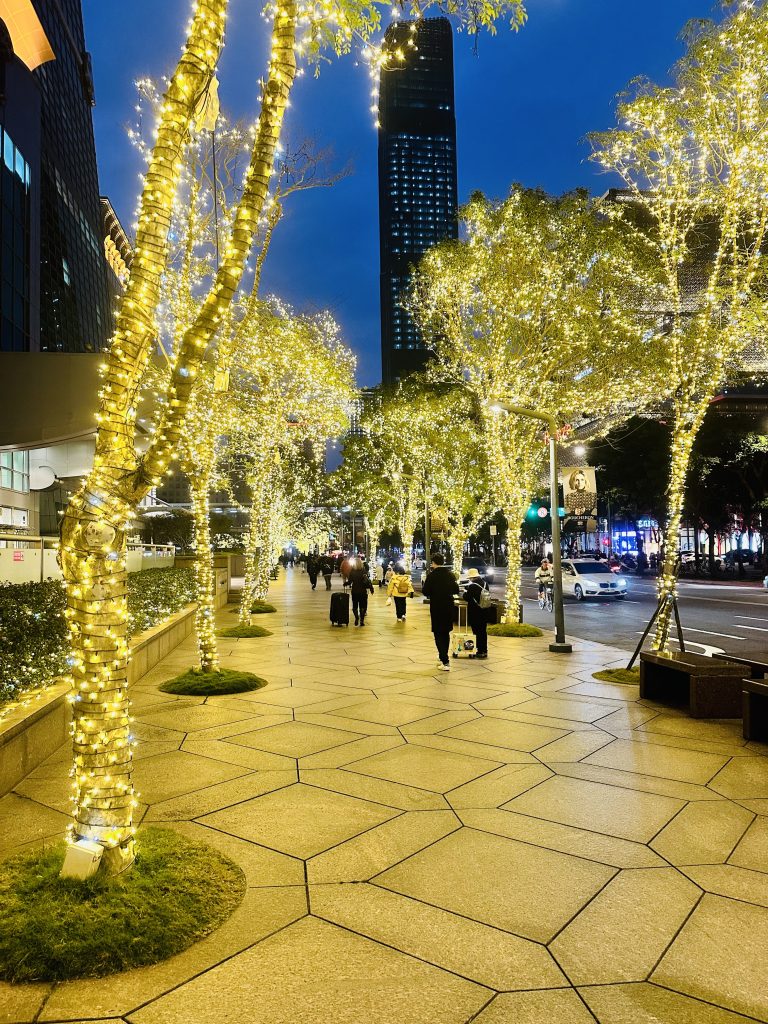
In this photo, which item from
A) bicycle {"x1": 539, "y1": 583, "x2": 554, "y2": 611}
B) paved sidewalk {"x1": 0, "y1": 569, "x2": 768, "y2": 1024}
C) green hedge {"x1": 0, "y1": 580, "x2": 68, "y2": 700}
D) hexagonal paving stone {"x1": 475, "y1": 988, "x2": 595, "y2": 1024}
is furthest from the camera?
bicycle {"x1": 539, "y1": 583, "x2": 554, "y2": 611}

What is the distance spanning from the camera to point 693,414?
30.6ft

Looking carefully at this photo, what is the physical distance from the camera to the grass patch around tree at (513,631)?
46.5ft

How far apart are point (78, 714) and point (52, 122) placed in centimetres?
5312

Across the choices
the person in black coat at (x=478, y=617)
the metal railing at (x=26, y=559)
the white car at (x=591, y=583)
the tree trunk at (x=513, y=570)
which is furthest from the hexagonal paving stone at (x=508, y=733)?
the white car at (x=591, y=583)

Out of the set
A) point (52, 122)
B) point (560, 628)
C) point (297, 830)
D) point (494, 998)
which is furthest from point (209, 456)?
point (52, 122)

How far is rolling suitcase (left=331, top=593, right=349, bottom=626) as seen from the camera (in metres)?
16.4

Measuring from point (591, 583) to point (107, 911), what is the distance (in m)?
24.1

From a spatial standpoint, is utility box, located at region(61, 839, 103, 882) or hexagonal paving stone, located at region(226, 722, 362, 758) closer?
utility box, located at region(61, 839, 103, 882)

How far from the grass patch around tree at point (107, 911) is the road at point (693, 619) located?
11.5 metres

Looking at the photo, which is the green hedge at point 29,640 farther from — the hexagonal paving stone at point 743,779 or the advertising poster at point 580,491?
the advertising poster at point 580,491

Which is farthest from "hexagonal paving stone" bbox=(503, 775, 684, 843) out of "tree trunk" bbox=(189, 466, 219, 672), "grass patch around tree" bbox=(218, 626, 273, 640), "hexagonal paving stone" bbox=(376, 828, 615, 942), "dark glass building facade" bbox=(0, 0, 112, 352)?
"dark glass building facade" bbox=(0, 0, 112, 352)

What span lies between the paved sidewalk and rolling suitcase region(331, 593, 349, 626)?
8779mm

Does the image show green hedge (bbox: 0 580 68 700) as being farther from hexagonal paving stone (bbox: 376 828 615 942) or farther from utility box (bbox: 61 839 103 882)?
hexagonal paving stone (bbox: 376 828 615 942)

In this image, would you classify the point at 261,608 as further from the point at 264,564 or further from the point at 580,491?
the point at 580,491
